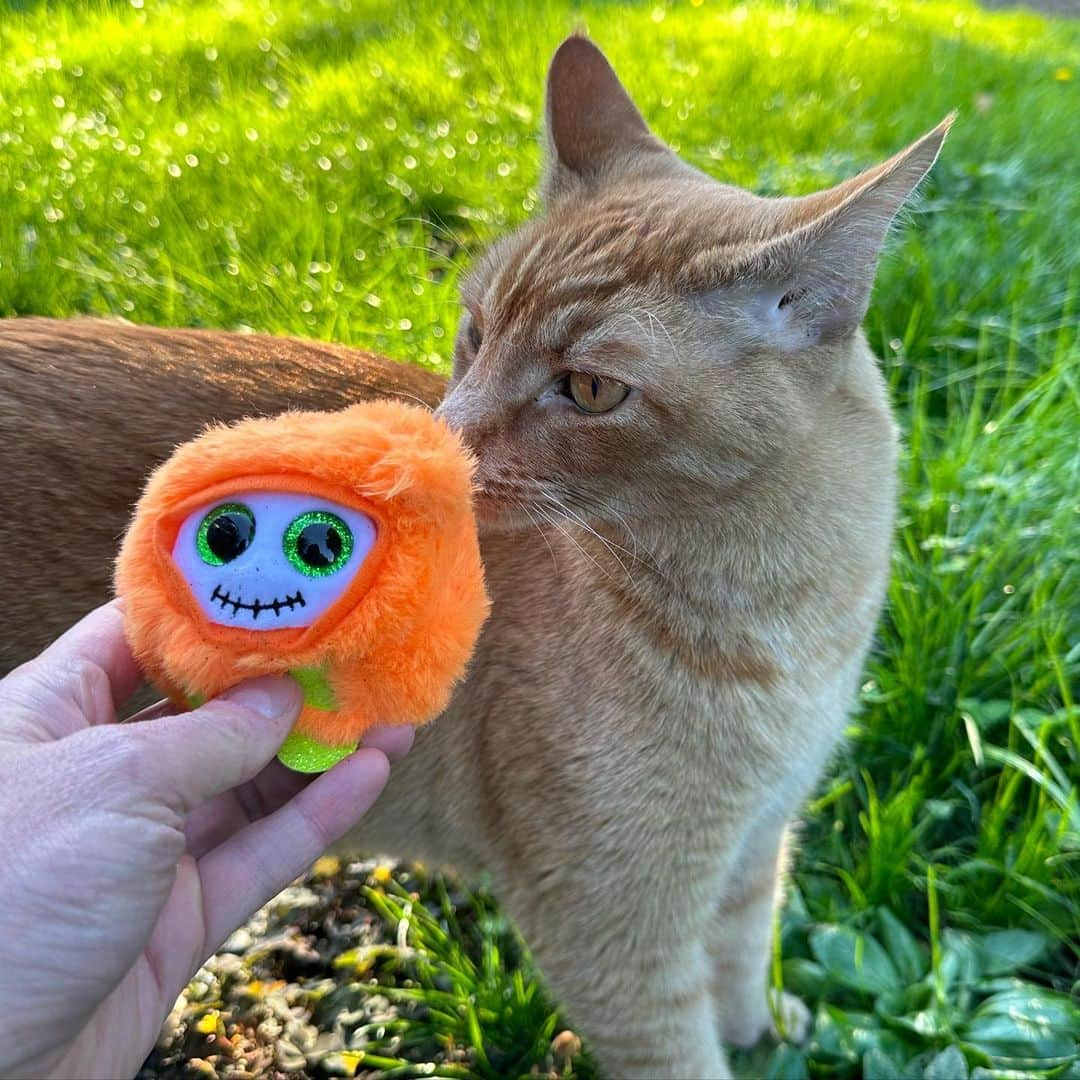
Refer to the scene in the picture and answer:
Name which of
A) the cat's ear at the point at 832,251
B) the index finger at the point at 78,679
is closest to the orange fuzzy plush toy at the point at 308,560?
the index finger at the point at 78,679

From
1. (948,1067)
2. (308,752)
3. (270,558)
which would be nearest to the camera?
(270,558)

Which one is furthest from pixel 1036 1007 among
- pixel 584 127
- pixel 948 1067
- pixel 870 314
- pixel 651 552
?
pixel 870 314

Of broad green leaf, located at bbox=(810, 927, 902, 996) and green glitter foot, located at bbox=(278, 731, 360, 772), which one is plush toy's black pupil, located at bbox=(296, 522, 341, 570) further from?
broad green leaf, located at bbox=(810, 927, 902, 996)

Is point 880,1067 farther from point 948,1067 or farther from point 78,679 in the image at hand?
point 78,679

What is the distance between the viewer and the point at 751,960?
1.95 meters

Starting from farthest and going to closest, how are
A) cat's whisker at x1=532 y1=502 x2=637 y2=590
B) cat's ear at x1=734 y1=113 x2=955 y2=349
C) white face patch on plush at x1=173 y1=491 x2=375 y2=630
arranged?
cat's whisker at x1=532 y1=502 x2=637 y2=590 → cat's ear at x1=734 y1=113 x2=955 y2=349 → white face patch on plush at x1=173 y1=491 x2=375 y2=630

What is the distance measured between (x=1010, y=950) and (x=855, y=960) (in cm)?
→ 29

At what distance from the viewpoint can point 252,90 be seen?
4.39 meters

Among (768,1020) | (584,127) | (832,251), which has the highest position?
(584,127)

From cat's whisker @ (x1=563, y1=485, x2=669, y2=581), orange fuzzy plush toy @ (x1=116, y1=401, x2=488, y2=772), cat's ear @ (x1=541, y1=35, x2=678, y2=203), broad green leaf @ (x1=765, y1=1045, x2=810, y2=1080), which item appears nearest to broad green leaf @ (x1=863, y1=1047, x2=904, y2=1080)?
broad green leaf @ (x1=765, y1=1045, x2=810, y2=1080)

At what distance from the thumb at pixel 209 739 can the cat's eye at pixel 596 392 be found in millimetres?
566

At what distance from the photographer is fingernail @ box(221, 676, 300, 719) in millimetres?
1057

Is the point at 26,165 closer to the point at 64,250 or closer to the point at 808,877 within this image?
the point at 64,250

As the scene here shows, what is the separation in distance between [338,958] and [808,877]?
0.99 meters
